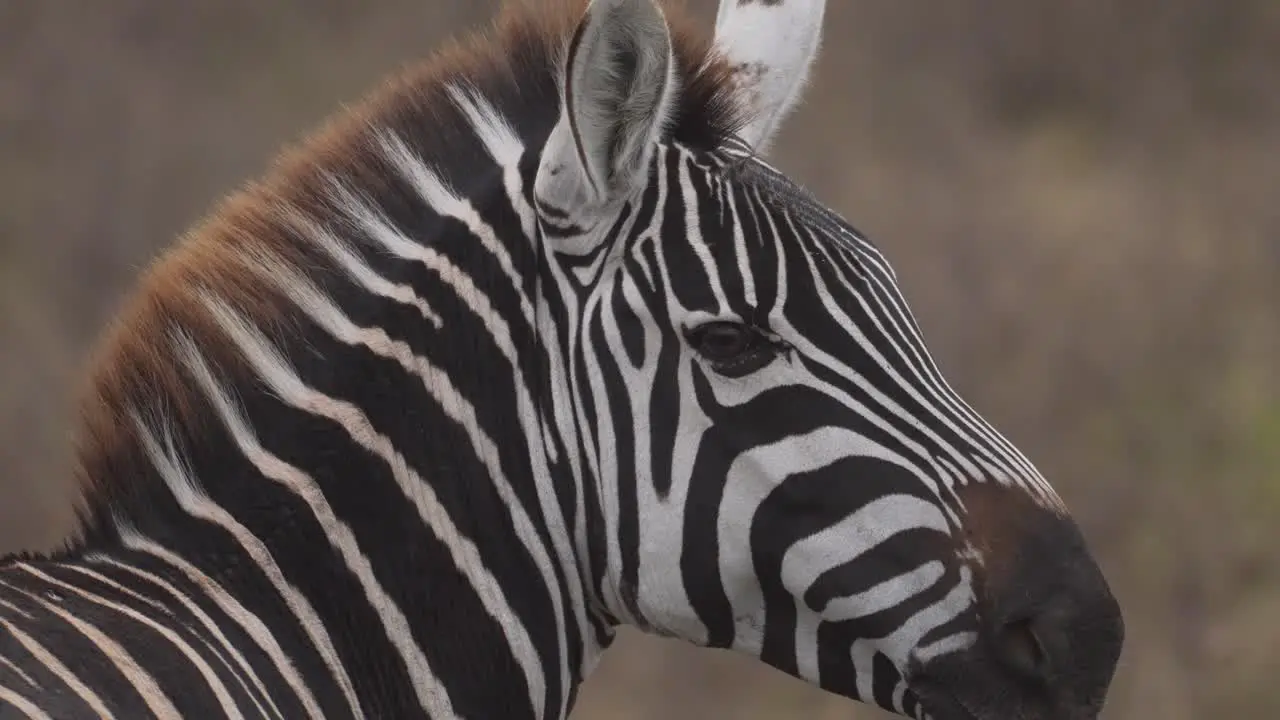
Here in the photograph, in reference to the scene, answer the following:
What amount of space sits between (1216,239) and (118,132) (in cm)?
991

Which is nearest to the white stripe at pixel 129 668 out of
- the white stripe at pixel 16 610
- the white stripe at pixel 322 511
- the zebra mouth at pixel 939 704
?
the white stripe at pixel 16 610

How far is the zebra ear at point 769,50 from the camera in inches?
146

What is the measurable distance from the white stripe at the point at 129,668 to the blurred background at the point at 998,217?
6.49 metres

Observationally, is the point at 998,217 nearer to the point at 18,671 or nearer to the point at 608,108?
the point at 608,108

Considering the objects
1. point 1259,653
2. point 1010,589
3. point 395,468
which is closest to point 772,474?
point 1010,589

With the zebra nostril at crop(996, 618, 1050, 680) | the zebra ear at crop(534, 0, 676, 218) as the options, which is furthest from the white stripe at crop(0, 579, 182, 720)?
the zebra nostril at crop(996, 618, 1050, 680)

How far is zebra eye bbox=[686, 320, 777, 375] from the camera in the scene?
3141 mm

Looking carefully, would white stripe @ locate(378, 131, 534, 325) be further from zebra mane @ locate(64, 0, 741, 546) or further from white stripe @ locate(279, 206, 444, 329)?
white stripe @ locate(279, 206, 444, 329)

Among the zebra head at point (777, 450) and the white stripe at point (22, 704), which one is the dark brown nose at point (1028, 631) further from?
the white stripe at point (22, 704)

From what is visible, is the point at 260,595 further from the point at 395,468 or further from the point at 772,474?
the point at 772,474

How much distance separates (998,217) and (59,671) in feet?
39.5

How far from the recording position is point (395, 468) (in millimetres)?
3156

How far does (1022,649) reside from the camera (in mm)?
3029

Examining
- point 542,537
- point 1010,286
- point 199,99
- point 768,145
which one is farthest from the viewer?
point 199,99
